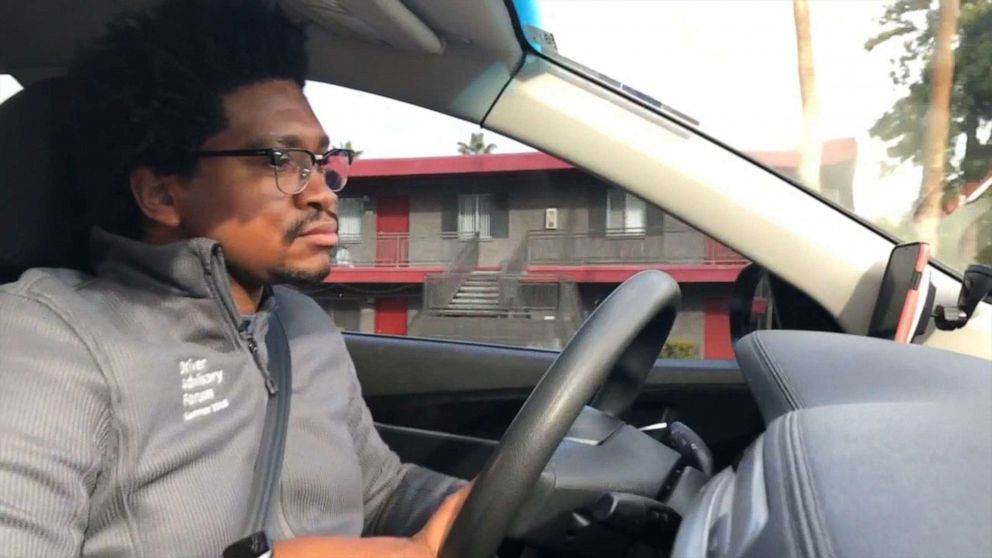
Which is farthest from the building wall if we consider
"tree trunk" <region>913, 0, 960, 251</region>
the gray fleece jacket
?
the gray fleece jacket

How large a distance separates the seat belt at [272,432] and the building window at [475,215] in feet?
2.01

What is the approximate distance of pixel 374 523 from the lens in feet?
6.14

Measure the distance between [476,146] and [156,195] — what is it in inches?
26.6

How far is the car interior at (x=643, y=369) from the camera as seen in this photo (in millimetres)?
823

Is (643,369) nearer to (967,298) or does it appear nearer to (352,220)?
(967,298)

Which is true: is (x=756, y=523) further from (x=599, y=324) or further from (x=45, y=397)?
(x=45, y=397)

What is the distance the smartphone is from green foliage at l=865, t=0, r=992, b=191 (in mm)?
209

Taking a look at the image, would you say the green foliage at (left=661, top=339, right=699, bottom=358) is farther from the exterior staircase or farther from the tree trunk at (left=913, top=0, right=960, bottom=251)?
the tree trunk at (left=913, top=0, right=960, bottom=251)

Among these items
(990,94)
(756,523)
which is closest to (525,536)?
(756,523)

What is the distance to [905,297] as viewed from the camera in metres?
1.58

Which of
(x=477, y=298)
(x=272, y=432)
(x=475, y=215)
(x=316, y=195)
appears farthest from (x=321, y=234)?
(x=477, y=298)

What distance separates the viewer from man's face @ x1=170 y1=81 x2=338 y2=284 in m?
1.61

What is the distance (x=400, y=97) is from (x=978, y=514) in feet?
5.09

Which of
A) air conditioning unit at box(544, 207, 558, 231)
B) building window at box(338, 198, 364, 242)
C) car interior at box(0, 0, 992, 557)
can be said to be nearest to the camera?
car interior at box(0, 0, 992, 557)
